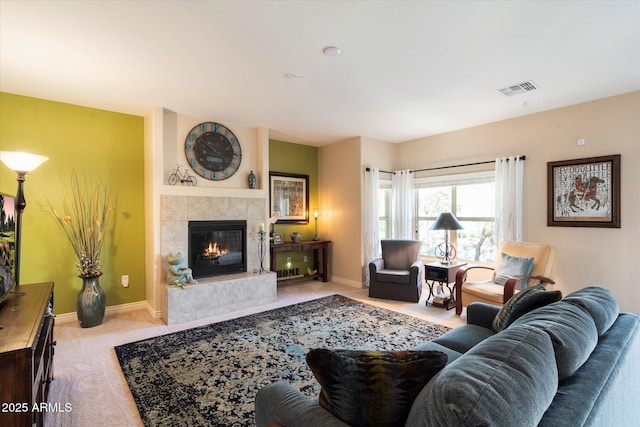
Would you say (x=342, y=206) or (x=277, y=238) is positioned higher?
(x=342, y=206)

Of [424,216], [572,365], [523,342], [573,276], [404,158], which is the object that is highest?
[404,158]

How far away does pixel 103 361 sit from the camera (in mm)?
2770

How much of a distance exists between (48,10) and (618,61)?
180 inches

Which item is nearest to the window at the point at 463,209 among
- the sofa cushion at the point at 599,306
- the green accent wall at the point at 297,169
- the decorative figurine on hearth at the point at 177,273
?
the green accent wall at the point at 297,169

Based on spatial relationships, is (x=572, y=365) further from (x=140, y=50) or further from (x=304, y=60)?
(x=140, y=50)

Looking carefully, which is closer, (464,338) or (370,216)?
(464,338)

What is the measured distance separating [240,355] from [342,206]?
11.4ft

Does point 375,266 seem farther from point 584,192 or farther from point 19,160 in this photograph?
point 19,160

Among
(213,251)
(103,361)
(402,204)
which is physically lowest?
(103,361)

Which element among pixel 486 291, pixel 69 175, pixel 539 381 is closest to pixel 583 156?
pixel 486 291

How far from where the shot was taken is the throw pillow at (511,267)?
12.2ft

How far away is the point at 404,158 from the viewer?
19.4 feet

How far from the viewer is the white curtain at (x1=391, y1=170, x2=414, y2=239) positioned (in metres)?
5.65

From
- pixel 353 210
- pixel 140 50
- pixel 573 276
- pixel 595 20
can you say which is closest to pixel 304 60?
pixel 140 50
